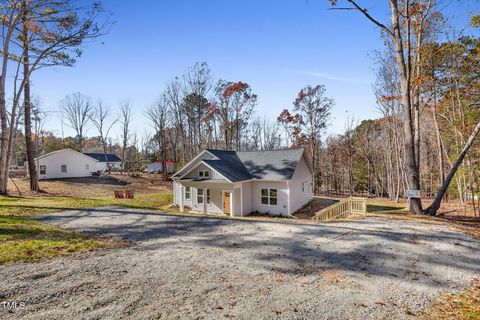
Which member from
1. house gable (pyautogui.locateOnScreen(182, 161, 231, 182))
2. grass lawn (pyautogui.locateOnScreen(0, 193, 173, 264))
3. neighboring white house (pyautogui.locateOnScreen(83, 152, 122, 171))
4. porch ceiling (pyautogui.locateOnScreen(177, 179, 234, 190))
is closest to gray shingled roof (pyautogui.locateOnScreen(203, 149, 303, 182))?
house gable (pyautogui.locateOnScreen(182, 161, 231, 182))

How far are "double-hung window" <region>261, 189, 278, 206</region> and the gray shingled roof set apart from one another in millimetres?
1050

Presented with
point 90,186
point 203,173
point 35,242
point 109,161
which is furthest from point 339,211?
point 109,161

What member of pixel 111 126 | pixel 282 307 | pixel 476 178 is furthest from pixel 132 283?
pixel 111 126

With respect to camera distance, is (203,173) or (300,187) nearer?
(203,173)

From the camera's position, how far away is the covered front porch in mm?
18797

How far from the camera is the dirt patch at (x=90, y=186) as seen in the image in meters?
24.3

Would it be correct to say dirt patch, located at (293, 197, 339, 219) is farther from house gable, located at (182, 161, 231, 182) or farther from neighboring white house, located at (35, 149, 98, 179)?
neighboring white house, located at (35, 149, 98, 179)

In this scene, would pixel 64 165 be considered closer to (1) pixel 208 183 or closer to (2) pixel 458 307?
(1) pixel 208 183

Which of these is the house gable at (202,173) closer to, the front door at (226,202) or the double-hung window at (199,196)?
the double-hung window at (199,196)

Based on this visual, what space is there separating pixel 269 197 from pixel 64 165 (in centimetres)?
2975

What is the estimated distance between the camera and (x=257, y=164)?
22.0 metres

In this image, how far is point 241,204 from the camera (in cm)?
1908

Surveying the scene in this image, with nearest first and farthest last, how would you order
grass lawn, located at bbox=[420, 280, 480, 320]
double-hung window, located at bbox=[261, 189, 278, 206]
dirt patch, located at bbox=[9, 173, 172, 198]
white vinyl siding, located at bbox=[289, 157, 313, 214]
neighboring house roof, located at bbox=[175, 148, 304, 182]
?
grass lawn, located at bbox=[420, 280, 480, 320], neighboring house roof, located at bbox=[175, 148, 304, 182], double-hung window, located at bbox=[261, 189, 278, 206], white vinyl siding, located at bbox=[289, 157, 313, 214], dirt patch, located at bbox=[9, 173, 172, 198]

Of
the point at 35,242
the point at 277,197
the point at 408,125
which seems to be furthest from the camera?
the point at 277,197
